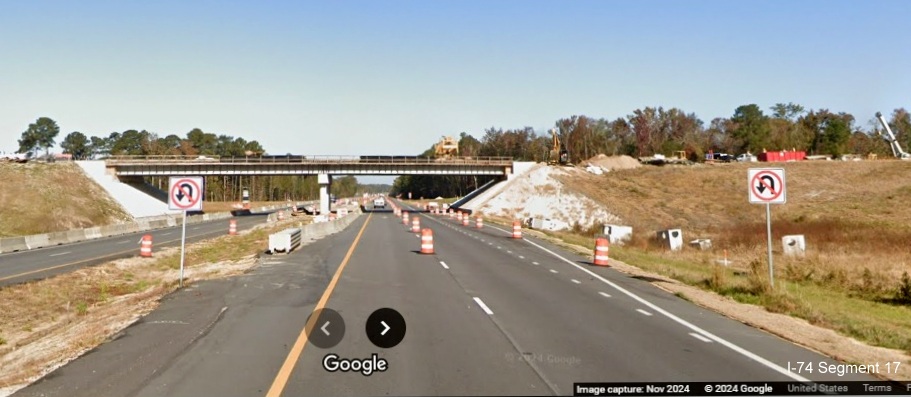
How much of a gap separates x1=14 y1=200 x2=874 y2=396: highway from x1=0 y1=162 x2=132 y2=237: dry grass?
188 ft

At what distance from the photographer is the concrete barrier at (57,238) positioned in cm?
4125

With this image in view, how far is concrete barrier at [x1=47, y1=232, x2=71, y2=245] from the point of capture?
41.2 m

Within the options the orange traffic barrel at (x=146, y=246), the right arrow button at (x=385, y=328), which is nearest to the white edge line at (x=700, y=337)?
the right arrow button at (x=385, y=328)

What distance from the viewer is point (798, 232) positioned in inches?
1710

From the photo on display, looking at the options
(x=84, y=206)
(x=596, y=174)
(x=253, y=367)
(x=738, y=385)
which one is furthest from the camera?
(x=596, y=174)

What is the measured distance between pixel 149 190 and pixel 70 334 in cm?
8185

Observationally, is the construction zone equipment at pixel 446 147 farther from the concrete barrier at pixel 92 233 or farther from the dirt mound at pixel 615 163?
the concrete barrier at pixel 92 233

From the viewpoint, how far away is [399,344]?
31.6ft

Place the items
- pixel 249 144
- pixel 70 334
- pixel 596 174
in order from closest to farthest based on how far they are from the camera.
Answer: pixel 70 334, pixel 596 174, pixel 249 144

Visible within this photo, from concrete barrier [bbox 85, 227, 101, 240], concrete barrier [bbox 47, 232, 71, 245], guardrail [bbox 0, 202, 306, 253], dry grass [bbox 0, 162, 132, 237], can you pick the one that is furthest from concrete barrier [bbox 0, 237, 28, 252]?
dry grass [bbox 0, 162, 132, 237]

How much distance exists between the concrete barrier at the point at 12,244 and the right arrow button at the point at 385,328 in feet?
108

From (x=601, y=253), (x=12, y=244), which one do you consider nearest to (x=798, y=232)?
(x=601, y=253)

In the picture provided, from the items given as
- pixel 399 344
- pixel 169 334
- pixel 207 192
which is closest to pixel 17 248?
pixel 169 334

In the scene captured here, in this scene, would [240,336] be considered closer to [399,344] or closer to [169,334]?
[169,334]
